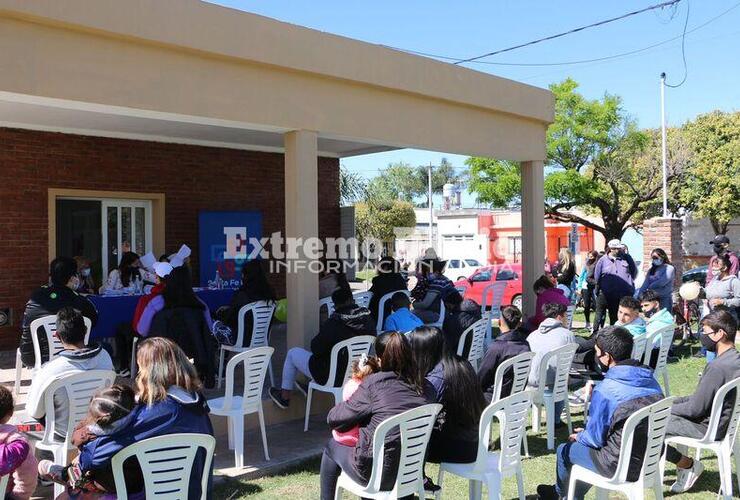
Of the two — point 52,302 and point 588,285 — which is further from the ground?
point 52,302

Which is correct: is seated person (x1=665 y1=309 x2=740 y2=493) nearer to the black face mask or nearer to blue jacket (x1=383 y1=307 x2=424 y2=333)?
the black face mask

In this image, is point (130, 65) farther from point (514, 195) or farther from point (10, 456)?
point (514, 195)

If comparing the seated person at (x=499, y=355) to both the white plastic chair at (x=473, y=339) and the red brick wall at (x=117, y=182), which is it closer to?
the white plastic chair at (x=473, y=339)

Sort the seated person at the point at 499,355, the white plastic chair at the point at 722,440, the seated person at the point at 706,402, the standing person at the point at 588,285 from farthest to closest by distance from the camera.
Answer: the standing person at the point at 588,285 < the seated person at the point at 499,355 < the seated person at the point at 706,402 < the white plastic chair at the point at 722,440

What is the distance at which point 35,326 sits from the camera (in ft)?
19.6

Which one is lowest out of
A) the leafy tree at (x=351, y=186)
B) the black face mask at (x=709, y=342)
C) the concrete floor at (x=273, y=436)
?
the concrete floor at (x=273, y=436)

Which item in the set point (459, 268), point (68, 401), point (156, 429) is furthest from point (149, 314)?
point (459, 268)

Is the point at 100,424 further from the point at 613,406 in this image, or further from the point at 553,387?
the point at 553,387

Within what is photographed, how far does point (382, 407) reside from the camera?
12.0 feet

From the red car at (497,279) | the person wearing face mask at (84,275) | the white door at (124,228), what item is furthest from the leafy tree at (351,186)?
the person wearing face mask at (84,275)

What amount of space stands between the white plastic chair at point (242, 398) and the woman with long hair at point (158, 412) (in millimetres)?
1724

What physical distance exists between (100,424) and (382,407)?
142 cm

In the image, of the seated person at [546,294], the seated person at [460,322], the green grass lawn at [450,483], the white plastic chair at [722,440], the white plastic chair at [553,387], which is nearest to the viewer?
the white plastic chair at [722,440]

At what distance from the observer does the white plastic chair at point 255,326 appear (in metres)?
7.37
